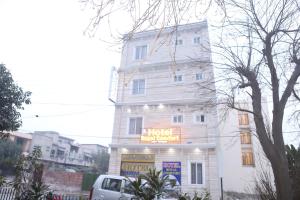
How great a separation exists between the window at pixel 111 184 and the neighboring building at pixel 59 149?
29.9 metres

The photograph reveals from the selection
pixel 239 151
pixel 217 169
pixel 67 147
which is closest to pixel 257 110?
pixel 217 169

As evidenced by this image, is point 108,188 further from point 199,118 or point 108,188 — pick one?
point 199,118

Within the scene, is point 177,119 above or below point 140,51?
below

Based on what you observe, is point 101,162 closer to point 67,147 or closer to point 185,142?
point 67,147

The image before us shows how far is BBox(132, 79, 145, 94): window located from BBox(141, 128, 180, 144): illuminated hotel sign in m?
3.26

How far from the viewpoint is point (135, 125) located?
16.0m

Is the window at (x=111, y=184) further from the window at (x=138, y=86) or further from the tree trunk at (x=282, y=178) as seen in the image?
the window at (x=138, y=86)

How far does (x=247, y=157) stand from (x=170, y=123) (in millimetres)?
13054

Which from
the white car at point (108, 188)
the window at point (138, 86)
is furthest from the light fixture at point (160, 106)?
the white car at point (108, 188)

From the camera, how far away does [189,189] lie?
43.1 ft

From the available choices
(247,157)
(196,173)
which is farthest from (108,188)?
(247,157)

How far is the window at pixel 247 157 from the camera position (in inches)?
907

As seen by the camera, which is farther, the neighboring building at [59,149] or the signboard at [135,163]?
the neighboring building at [59,149]

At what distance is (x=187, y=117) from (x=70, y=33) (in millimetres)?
13057
